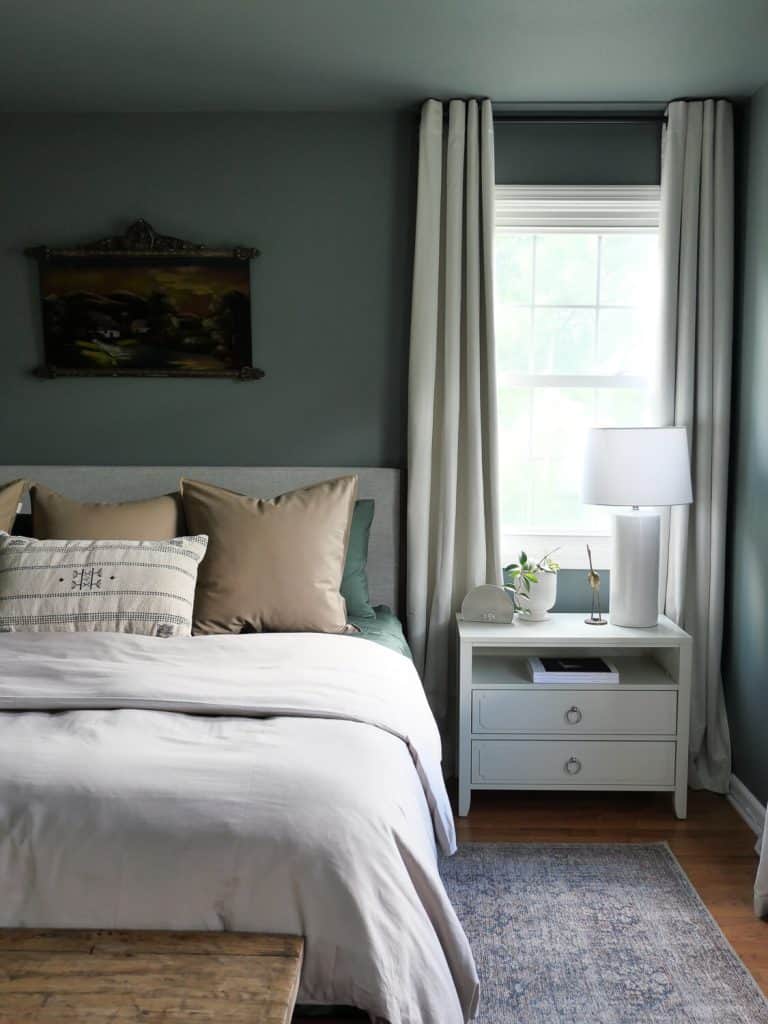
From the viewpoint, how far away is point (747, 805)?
3229 mm

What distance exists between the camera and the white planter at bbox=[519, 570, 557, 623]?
132 inches

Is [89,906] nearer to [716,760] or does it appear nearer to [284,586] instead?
[284,586]

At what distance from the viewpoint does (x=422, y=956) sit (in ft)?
5.36

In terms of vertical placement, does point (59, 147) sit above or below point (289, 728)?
above

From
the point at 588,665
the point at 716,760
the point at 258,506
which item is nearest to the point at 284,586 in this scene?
the point at 258,506

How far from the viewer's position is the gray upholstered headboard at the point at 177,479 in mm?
3514

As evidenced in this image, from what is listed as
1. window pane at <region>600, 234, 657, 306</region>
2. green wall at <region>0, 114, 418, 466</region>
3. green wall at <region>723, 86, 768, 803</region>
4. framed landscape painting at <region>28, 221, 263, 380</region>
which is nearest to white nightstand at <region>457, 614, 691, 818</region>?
green wall at <region>723, 86, 768, 803</region>

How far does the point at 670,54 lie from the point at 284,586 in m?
2.09

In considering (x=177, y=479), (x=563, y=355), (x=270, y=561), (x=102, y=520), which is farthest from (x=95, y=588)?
(x=563, y=355)

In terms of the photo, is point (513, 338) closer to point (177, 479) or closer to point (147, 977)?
point (177, 479)

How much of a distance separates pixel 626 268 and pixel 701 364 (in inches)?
20.2

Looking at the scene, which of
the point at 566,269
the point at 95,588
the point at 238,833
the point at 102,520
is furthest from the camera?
the point at 566,269

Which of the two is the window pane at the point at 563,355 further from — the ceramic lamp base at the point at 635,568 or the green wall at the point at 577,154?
the ceramic lamp base at the point at 635,568

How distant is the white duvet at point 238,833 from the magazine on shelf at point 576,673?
3.97ft
